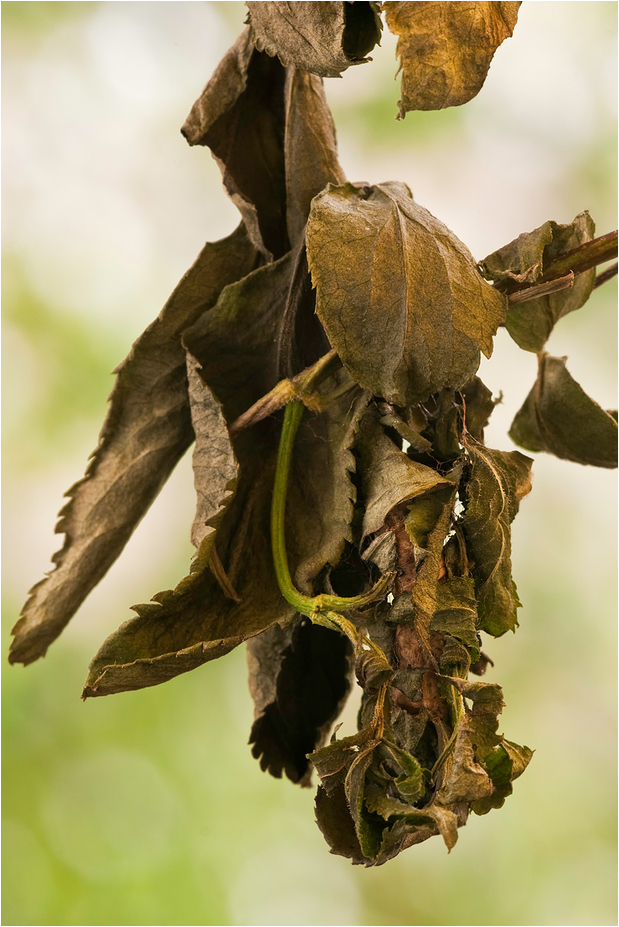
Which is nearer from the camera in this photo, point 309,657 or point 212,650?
point 212,650

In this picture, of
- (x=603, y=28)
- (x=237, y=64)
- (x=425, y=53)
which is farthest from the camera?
(x=603, y=28)

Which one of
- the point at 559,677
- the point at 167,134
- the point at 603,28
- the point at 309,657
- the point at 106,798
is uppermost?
the point at 603,28

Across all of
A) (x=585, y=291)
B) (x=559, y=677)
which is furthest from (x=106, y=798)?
(x=585, y=291)

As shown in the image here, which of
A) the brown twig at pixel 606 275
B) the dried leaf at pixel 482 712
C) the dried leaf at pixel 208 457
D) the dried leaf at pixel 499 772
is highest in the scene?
the brown twig at pixel 606 275

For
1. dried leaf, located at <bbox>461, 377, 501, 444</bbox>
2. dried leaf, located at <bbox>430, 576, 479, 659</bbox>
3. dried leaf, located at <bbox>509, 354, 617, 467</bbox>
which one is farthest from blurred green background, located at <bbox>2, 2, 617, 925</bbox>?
dried leaf, located at <bbox>430, 576, 479, 659</bbox>

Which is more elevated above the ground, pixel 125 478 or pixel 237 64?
pixel 237 64

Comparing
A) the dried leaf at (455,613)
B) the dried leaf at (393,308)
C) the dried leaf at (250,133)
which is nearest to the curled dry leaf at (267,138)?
the dried leaf at (250,133)

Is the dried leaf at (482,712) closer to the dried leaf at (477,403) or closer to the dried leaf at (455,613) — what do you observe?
the dried leaf at (455,613)

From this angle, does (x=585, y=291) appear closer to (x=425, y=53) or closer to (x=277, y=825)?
(x=425, y=53)
